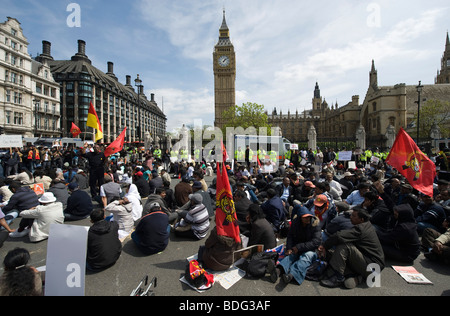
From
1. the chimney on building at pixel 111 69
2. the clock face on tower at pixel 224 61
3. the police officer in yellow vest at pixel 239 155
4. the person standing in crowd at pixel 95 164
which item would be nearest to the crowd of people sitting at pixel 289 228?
the person standing in crowd at pixel 95 164

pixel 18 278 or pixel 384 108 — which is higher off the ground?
pixel 384 108

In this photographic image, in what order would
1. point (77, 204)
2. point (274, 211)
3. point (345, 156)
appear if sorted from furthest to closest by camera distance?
point (345, 156) < point (77, 204) < point (274, 211)

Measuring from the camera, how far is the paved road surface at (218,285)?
3.62 meters

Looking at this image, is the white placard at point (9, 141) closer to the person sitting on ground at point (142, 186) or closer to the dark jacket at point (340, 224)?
the person sitting on ground at point (142, 186)

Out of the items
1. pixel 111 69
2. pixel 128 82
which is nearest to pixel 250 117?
pixel 111 69

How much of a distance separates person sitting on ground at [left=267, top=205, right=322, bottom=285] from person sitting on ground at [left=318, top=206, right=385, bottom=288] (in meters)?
0.30

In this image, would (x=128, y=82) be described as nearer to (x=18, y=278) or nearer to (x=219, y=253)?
(x=219, y=253)

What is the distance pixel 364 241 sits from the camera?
3832 millimetres

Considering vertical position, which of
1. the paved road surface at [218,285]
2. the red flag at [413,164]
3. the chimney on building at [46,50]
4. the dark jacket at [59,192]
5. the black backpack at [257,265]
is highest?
the chimney on building at [46,50]

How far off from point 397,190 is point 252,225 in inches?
203

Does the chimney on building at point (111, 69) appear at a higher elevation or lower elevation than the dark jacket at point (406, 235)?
higher

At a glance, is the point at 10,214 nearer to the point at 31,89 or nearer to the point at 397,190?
the point at 397,190

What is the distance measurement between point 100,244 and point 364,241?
4.45m

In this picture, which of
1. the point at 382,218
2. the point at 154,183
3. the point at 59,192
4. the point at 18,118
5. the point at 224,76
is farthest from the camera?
the point at 224,76
